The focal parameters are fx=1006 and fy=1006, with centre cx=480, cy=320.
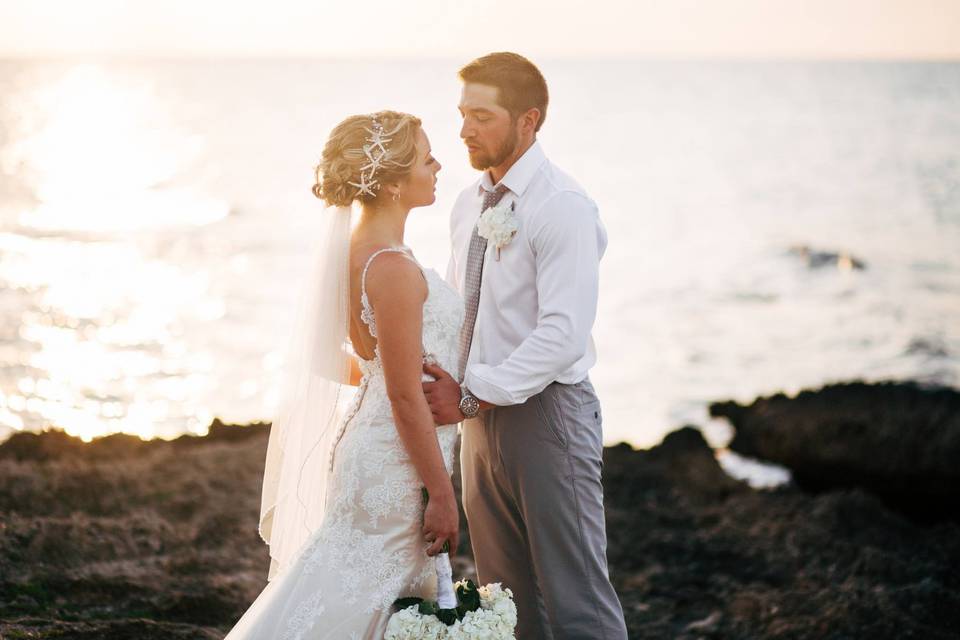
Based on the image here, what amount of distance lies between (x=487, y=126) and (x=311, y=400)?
1.22m

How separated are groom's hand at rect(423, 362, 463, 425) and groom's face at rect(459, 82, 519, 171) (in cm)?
84

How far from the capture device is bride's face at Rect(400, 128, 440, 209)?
3457 millimetres

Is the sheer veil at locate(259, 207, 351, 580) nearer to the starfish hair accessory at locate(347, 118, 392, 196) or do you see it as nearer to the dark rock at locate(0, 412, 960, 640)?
the starfish hair accessory at locate(347, 118, 392, 196)

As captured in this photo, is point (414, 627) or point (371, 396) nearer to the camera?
point (414, 627)

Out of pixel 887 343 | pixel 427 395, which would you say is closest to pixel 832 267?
pixel 887 343

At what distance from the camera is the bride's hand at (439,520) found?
3.39 metres

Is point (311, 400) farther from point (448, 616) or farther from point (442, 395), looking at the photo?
point (448, 616)

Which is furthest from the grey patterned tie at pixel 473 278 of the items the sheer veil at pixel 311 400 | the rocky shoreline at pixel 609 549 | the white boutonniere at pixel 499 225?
the rocky shoreline at pixel 609 549

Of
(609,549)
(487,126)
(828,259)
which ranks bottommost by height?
(609,549)

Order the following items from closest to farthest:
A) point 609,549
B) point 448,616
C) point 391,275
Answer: point 448,616 < point 391,275 < point 609,549

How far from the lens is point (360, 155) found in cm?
338

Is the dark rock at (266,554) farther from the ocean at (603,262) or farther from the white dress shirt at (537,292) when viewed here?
the ocean at (603,262)

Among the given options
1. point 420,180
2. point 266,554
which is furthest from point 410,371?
point 266,554

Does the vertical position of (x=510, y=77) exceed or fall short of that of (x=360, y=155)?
it exceeds it
